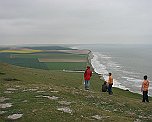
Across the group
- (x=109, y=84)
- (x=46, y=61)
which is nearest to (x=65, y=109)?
(x=109, y=84)

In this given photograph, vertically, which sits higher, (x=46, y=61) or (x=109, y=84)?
(x=109, y=84)

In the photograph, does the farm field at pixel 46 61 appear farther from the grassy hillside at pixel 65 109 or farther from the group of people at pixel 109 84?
the grassy hillside at pixel 65 109

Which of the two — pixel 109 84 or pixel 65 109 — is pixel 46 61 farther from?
pixel 65 109

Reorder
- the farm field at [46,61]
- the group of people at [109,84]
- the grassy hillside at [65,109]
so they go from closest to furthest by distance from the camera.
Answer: the grassy hillside at [65,109] < the group of people at [109,84] < the farm field at [46,61]

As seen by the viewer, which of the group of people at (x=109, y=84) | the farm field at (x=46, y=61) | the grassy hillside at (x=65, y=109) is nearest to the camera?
the grassy hillside at (x=65, y=109)

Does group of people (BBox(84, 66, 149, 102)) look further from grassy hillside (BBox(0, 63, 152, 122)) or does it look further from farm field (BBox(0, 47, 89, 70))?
→ farm field (BBox(0, 47, 89, 70))

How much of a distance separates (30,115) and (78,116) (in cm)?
268

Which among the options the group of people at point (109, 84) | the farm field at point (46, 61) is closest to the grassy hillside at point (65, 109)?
the group of people at point (109, 84)

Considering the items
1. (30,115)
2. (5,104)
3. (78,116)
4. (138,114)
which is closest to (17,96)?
(5,104)

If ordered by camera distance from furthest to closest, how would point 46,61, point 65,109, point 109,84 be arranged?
point 46,61 < point 109,84 < point 65,109

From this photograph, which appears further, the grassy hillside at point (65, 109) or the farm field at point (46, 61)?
the farm field at point (46, 61)

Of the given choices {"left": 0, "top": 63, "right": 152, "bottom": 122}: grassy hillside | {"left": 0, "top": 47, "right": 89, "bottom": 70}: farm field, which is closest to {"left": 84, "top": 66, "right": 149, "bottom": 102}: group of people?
{"left": 0, "top": 63, "right": 152, "bottom": 122}: grassy hillside

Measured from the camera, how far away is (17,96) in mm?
18891

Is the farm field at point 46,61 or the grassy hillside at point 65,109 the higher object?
the grassy hillside at point 65,109
